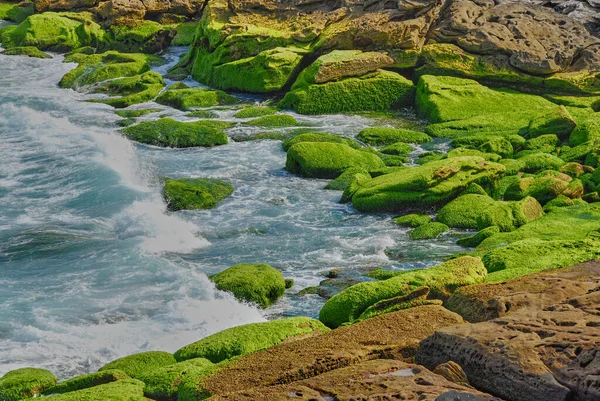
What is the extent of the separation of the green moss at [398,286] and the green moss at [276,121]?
21.1 meters

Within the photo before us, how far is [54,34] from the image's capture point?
56.1 metres

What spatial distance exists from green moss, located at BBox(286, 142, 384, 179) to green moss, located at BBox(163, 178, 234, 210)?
121 inches

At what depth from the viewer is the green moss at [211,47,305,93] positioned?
1617 inches

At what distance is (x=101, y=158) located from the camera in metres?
30.3

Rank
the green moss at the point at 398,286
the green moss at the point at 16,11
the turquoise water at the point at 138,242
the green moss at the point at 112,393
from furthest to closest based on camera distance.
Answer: the green moss at the point at 16,11, the turquoise water at the point at 138,242, the green moss at the point at 398,286, the green moss at the point at 112,393

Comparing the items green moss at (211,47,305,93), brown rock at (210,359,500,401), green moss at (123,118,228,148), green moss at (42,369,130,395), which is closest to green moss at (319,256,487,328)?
green moss at (42,369,130,395)

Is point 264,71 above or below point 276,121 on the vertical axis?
above

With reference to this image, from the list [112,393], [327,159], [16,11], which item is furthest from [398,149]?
[16,11]

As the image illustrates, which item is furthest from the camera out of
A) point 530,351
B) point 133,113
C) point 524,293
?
point 133,113

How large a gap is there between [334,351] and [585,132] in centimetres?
2248

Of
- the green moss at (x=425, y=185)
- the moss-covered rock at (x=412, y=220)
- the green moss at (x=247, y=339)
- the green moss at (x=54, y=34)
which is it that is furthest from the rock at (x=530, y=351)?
the green moss at (x=54, y=34)

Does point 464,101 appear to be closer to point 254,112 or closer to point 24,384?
point 254,112

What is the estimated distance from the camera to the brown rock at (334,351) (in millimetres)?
9391

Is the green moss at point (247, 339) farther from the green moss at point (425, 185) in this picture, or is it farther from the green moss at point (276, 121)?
the green moss at point (276, 121)
